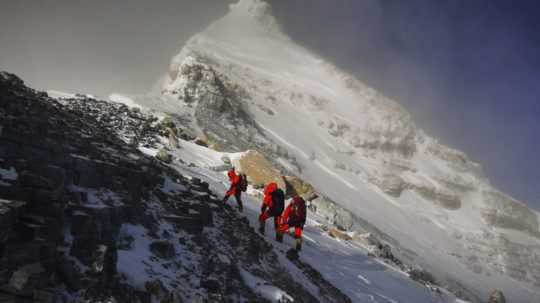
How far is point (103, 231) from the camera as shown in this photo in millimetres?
5062

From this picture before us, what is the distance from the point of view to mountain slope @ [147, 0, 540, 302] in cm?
3591

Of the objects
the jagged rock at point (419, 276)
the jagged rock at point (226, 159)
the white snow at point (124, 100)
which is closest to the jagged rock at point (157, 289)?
the jagged rock at point (226, 159)

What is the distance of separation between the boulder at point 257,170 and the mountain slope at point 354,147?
6063 millimetres

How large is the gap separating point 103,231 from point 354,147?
5658 cm

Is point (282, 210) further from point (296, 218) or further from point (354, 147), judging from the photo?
point (354, 147)

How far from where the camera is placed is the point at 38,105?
415 inches

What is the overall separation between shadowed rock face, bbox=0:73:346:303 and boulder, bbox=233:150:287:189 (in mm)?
9426

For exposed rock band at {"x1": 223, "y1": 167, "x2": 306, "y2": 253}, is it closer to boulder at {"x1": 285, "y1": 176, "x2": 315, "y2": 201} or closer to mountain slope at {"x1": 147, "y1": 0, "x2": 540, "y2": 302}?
boulder at {"x1": 285, "y1": 176, "x2": 315, "y2": 201}

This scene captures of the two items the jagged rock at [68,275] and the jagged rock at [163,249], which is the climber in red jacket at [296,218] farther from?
the jagged rock at [68,275]

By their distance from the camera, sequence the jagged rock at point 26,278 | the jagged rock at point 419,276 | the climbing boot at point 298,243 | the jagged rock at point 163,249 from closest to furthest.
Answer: the jagged rock at point 26,278 < the jagged rock at point 163,249 < the climbing boot at point 298,243 < the jagged rock at point 419,276

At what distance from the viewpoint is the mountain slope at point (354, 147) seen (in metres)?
35.9

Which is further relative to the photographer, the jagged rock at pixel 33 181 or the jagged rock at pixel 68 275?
the jagged rock at pixel 33 181

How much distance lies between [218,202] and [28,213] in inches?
241

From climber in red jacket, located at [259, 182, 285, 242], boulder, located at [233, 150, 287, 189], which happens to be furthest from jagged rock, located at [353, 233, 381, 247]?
climber in red jacket, located at [259, 182, 285, 242]
